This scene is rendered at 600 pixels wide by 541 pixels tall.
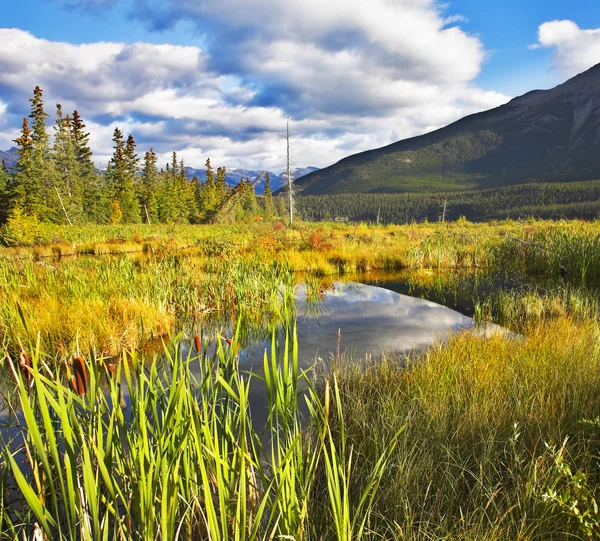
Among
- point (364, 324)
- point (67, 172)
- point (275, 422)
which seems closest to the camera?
point (275, 422)

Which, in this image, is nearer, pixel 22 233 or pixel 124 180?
pixel 22 233

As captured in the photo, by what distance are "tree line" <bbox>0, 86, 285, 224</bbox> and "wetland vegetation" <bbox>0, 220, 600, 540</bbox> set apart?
20310mm

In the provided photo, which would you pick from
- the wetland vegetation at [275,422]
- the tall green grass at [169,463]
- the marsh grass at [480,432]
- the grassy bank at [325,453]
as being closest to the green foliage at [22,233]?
the wetland vegetation at [275,422]

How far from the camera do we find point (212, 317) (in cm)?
816

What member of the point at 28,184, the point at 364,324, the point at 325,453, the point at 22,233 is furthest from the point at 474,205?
the point at 325,453

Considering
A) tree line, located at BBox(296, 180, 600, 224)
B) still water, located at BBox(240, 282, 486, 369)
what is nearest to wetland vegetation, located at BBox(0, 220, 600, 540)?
still water, located at BBox(240, 282, 486, 369)

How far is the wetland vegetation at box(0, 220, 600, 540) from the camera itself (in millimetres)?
1489

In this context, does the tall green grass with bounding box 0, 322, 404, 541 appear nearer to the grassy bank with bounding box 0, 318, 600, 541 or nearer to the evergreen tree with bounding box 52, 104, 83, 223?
the grassy bank with bounding box 0, 318, 600, 541

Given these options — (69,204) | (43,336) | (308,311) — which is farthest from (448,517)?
(69,204)

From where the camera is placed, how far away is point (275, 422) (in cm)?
393

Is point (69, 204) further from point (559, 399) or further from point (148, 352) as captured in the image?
point (559, 399)

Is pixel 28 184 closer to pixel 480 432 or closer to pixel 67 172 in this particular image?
pixel 67 172

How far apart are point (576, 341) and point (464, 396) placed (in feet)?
6.87

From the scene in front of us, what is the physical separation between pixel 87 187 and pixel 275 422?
53.2m
